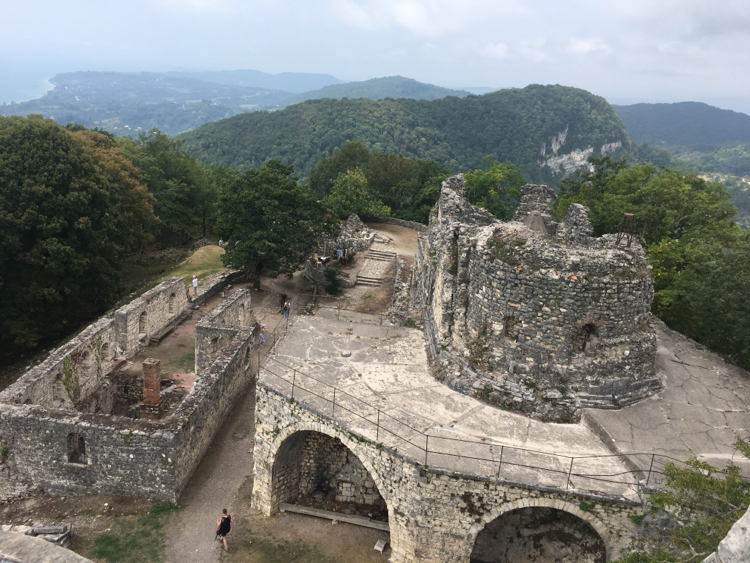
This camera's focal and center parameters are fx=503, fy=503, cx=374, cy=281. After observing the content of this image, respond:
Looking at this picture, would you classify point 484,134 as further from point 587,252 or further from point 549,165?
point 587,252

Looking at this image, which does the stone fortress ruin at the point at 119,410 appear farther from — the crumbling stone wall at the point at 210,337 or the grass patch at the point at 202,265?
the grass patch at the point at 202,265

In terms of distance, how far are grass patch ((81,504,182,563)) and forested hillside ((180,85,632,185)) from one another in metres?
75.3

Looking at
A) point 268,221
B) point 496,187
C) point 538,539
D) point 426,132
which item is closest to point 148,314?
point 268,221

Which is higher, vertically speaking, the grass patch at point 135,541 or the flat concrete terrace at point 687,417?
the flat concrete terrace at point 687,417

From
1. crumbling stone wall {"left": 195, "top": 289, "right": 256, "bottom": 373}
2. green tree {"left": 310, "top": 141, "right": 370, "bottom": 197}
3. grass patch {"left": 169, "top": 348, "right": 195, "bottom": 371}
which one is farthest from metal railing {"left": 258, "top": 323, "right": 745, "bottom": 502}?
green tree {"left": 310, "top": 141, "right": 370, "bottom": 197}

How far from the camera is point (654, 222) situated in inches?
997

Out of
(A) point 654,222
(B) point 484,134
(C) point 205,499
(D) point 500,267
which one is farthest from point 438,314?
(B) point 484,134

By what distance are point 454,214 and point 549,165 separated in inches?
4089

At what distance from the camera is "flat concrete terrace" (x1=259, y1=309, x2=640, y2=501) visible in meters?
10.7

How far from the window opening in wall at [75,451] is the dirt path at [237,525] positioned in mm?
3087

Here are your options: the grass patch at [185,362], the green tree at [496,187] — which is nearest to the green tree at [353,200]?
the green tree at [496,187]

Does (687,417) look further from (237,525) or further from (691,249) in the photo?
(237,525)

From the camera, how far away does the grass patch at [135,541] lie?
40.7ft

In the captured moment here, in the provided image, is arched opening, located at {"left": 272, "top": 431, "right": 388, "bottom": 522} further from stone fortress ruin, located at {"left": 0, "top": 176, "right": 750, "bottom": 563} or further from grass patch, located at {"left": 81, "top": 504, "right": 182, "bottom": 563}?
grass patch, located at {"left": 81, "top": 504, "right": 182, "bottom": 563}
